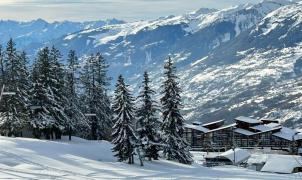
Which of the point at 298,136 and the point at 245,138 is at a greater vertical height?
the point at 298,136

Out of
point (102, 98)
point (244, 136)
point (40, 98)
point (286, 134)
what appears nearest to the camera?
point (40, 98)

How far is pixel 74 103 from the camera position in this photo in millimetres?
82062

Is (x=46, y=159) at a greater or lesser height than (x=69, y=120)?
lesser

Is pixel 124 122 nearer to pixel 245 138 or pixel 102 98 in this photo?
pixel 102 98

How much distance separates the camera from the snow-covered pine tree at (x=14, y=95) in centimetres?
7375

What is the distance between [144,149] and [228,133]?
77.4m

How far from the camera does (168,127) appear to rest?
68.5 metres

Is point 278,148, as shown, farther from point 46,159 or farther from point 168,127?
point 46,159

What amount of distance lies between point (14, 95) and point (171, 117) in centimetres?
2159

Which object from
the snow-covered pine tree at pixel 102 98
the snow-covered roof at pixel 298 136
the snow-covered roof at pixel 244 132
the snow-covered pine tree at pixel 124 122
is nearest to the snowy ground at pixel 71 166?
the snow-covered pine tree at pixel 124 122

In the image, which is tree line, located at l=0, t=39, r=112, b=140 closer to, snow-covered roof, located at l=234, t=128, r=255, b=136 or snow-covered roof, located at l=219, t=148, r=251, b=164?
snow-covered roof, located at l=219, t=148, r=251, b=164

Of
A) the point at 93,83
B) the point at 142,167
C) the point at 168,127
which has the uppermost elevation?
the point at 93,83

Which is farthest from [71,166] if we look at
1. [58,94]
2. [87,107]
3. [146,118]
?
[87,107]

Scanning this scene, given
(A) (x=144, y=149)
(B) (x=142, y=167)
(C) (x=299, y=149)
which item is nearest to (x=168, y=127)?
(A) (x=144, y=149)
